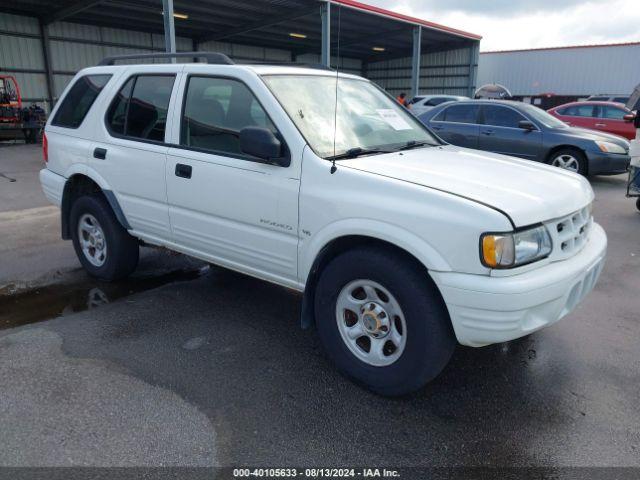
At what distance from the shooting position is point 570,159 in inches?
390

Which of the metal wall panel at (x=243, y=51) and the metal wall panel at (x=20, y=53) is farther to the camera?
the metal wall panel at (x=243, y=51)

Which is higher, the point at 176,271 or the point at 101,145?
the point at 101,145

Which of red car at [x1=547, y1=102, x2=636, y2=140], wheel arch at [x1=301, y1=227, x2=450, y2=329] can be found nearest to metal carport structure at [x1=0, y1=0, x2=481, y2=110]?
red car at [x1=547, y1=102, x2=636, y2=140]

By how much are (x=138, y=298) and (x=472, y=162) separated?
291 centimetres

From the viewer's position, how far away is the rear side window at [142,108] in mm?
3873

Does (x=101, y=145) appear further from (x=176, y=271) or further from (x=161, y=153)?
(x=176, y=271)

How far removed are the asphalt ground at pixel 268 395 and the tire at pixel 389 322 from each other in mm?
173

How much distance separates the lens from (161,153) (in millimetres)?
3781

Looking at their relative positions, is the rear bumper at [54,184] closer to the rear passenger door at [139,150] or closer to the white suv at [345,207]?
the white suv at [345,207]

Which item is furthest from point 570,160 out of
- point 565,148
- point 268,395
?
point 268,395

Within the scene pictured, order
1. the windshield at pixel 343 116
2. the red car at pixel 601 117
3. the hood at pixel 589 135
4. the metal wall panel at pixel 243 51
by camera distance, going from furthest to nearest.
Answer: the metal wall panel at pixel 243 51 < the red car at pixel 601 117 < the hood at pixel 589 135 < the windshield at pixel 343 116

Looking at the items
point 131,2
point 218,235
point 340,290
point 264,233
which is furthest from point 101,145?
point 131,2

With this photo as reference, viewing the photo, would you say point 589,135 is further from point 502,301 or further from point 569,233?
point 502,301

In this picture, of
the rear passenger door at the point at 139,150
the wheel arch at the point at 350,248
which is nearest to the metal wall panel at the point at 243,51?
the rear passenger door at the point at 139,150
